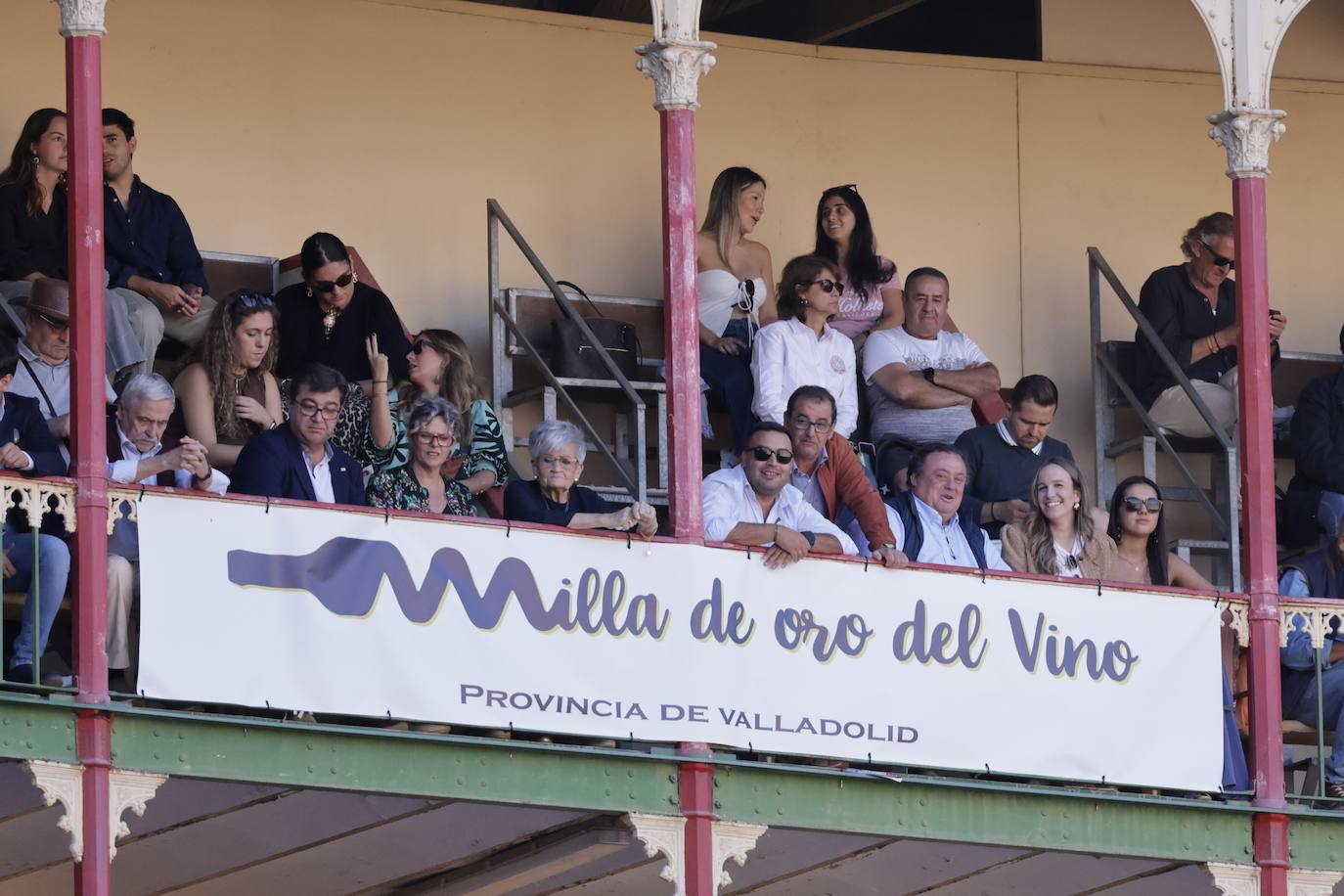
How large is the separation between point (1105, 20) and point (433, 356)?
558cm

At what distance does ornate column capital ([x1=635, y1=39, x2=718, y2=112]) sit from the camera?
12461 mm

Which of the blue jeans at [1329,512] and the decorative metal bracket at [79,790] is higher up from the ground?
the blue jeans at [1329,512]

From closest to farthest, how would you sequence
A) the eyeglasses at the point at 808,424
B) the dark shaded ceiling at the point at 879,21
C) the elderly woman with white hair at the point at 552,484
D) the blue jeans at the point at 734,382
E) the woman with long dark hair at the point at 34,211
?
the elderly woman with white hair at the point at 552,484 < the eyeglasses at the point at 808,424 < the woman with long dark hair at the point at 34,211 < the blue jeans at the point at 734,382 < the dark shaded ceiling at the point at 879,21

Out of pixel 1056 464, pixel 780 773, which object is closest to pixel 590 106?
pixel 1056 464

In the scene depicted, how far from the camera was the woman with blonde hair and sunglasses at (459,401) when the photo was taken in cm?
1351

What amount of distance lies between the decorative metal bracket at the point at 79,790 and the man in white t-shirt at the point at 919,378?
494cm

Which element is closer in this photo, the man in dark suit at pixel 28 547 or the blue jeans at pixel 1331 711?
the man in dark suit at pixel 28 547

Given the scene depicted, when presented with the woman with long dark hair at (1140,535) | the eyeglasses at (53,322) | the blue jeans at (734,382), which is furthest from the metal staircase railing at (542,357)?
the eyeglasses at (53,322)

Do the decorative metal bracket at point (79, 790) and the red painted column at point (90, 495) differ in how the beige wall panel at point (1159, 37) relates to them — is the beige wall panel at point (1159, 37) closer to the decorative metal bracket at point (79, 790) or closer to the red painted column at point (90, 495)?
the red painted column at point (90, 495)

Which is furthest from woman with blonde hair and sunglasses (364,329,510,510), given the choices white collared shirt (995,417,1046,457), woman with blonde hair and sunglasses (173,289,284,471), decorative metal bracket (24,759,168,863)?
decorative metal bracket (24,759,168,863)

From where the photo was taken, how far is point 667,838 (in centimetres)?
1190

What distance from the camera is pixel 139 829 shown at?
12617 millimetres

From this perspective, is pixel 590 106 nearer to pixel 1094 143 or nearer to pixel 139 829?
pixel 1094 143

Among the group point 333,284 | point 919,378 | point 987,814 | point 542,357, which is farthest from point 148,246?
point 987,814
